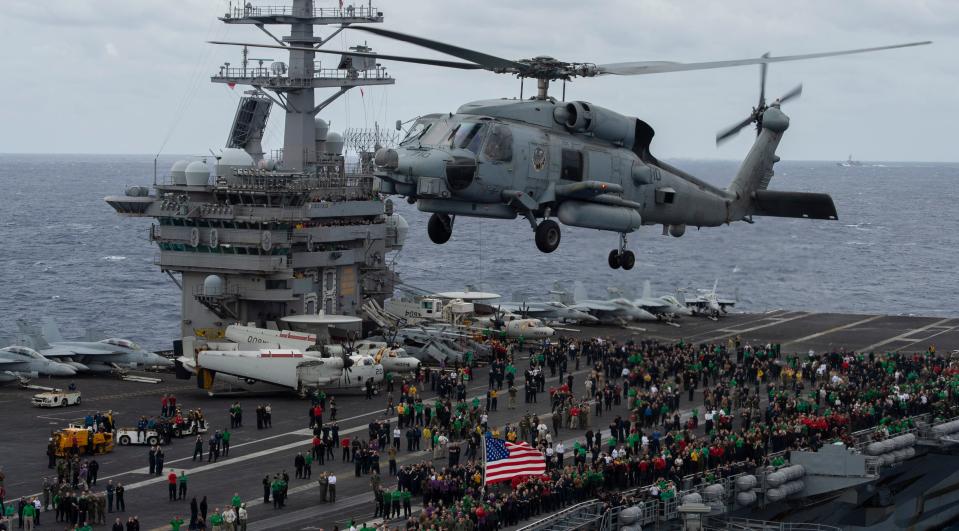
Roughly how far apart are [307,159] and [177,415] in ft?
66.9

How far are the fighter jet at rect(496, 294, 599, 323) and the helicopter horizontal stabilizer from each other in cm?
3222

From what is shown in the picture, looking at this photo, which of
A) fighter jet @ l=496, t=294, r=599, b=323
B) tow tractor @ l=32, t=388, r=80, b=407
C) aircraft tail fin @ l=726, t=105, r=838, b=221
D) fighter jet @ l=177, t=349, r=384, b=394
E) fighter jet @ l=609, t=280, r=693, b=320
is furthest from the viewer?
fighter jet @ l=609, t=280, r=693, b=320

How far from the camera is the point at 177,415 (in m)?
42.0

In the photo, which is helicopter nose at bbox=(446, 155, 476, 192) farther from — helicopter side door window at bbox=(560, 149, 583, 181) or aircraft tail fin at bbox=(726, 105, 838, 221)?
aircraft tail fin at bbox=(726, 105, 838, 221)

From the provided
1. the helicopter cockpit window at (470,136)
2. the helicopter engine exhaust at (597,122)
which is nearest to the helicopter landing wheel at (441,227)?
the helicopter cockpit window at (470,136)

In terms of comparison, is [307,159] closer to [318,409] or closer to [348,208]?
[348,208]

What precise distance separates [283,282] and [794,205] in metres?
25.5

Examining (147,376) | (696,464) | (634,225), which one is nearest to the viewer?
(634,225)

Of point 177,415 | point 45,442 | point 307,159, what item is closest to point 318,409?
point 177,415

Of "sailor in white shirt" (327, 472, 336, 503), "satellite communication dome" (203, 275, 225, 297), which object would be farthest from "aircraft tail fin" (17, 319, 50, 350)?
"sailor in white shirt" (327, 472, 336, 503)

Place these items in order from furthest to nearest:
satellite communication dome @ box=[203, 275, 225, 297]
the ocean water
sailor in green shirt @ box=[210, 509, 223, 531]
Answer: the ocean water
satellite communication dome @ box=[203, 275, 225, 297]
sailor in green shirt @ box=[210, 509, 223, 531]

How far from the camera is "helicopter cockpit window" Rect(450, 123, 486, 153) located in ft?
94.4

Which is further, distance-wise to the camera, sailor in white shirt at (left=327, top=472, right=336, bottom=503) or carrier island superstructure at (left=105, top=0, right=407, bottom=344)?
carrier island superstructure at (left=105, top=0, right=407, bottom=344)

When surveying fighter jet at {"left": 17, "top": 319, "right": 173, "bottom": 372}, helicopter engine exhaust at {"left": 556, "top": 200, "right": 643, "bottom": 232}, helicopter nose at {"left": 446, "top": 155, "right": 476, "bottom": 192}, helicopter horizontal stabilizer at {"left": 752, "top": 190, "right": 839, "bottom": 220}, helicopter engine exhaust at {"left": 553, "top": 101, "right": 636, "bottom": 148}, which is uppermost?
helicopter engine exhaust at {"left": 553, "top": 101, "right": 636, "bottom": 148}
